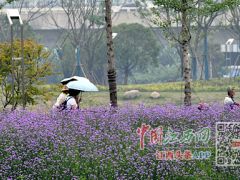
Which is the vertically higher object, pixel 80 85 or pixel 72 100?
pixel 80 85

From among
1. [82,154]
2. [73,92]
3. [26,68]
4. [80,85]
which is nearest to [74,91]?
[73,92]

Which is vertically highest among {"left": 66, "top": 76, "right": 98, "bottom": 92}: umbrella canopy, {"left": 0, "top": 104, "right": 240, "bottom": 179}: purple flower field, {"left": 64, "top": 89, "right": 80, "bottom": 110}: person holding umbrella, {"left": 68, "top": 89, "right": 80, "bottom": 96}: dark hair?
{"left": 66, "top": 76, "right": 98, "bottom": 92}: umbrella canopy

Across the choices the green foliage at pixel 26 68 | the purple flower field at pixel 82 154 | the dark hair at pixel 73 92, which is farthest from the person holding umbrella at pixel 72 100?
the green foliage at pixel 26 68

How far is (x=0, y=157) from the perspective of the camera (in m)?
9.79

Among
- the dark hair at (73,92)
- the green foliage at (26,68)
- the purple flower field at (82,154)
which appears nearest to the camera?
the purple flower field at (82,154)

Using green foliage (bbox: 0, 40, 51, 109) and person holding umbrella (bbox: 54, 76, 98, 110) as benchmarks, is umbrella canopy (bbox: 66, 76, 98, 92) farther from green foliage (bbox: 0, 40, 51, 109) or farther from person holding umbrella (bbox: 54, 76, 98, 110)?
green foliage (bbox: 0, 40, 51, 109)

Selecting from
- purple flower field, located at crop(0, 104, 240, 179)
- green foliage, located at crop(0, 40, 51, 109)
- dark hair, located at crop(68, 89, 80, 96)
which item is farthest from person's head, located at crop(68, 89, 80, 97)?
green foliage, located at crop(0, 40, 51, 109)

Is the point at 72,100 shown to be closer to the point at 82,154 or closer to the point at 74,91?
the point at 74,91

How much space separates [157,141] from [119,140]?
1.87ft

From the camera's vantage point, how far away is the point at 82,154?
9625 millimetres

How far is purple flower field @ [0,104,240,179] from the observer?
9.30 metres

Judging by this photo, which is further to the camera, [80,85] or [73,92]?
[80,85]

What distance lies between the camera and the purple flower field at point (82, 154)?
930 cm

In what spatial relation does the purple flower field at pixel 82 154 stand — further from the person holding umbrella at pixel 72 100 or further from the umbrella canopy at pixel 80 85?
the umbrella canopy at pixel 80 85
